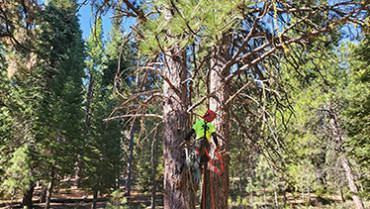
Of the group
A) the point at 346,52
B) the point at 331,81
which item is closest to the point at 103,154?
the point at 331,81

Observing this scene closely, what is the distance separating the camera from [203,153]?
284cm

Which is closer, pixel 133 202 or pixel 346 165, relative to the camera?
pixel 346 165

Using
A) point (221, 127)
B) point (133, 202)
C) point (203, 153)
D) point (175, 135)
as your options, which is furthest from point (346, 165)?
point (133, 202)

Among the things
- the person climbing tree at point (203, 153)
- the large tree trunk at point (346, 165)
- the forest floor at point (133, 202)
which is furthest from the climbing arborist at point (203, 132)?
the forest floor at point (133, 202)

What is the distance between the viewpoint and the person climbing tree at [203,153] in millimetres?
2623

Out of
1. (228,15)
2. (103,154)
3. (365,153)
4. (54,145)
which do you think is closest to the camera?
(228,15)

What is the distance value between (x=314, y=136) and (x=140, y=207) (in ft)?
42.9

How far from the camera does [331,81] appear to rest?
408 inches

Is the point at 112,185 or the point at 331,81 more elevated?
the point at 331,81

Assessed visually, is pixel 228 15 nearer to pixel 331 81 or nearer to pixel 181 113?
pixel 181 113

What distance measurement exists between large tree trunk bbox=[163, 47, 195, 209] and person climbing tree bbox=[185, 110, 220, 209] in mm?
115

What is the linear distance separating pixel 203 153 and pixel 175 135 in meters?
0.48

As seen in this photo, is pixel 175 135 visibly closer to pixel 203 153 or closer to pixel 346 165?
pixel 203 153

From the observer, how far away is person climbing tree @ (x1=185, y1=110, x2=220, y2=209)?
2623 millimetres
